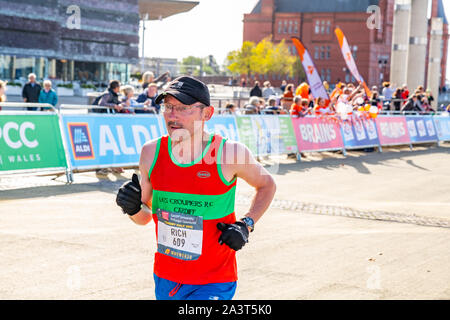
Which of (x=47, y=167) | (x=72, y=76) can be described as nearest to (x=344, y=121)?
(x=47, y=167)

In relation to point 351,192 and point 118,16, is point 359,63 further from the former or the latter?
point 351,192

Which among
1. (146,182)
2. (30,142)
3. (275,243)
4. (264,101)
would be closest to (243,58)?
(264,101)

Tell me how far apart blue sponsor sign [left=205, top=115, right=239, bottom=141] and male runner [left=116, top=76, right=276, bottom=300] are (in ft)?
41.9

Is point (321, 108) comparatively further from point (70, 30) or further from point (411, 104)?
point (70, 30)

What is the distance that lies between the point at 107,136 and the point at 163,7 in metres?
82.4

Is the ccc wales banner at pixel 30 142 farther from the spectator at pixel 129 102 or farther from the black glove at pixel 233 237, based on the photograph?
the black glove at pixel 233 237

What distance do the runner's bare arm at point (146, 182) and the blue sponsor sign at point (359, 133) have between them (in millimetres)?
18619

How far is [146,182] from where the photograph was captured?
152 inches

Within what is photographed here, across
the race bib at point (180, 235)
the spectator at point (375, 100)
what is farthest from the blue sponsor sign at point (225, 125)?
the race bib at point (180, 235)

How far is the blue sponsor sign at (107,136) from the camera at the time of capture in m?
13.4

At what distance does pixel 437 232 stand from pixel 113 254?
15.7 ft

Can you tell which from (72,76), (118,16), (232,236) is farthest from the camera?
(118,16)

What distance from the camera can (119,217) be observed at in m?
9.89

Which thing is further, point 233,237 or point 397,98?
point 397,98
